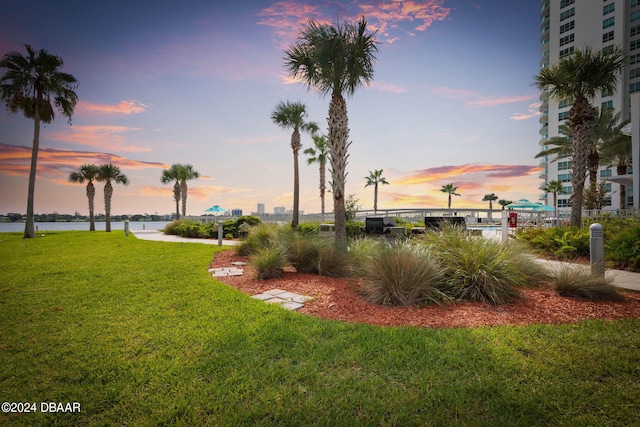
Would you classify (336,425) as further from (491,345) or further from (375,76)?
(375,76)

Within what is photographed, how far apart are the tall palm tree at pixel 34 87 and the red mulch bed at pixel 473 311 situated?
21411mm

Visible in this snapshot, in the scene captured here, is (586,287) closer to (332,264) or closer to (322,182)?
(332,264)

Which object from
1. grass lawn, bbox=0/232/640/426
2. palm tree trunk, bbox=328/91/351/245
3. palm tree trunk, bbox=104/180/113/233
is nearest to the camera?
grass lawn, bbox=0/232/640/426

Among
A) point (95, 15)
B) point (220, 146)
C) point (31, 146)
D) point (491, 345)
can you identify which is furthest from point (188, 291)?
point (31, 146)

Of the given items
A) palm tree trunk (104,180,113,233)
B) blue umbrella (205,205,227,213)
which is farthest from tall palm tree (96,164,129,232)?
A: blue umbrella (205,205,227,213)

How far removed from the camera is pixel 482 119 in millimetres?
14320

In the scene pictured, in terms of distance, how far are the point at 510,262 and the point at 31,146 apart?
25118 millimetres

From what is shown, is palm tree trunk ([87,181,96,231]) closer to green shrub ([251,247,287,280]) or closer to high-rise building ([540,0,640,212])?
green shrub ([251,247,287,280])

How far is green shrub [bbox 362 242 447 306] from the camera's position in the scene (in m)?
4.32

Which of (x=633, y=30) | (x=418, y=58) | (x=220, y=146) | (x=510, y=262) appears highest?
(x=633, y=30)

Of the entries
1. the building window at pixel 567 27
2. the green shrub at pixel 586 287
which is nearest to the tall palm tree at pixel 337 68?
the green shrub at pixel 586 287

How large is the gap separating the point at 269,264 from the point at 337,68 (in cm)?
677

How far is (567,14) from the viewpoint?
46.2m

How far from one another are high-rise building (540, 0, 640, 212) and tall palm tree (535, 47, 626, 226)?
26.5 meters
